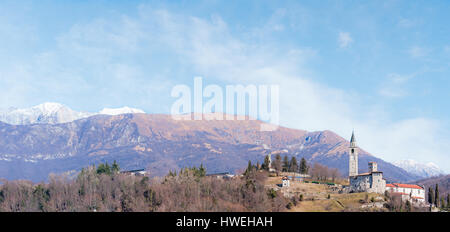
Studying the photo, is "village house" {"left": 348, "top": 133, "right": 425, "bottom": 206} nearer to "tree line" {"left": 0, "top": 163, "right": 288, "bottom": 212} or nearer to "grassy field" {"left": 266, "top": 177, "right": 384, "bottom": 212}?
"grassy field" {"left": 266, "top": 177, "right": 384, "bottom": 212}

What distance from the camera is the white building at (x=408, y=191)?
7766 centimetres

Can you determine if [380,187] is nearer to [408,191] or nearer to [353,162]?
[408,191]

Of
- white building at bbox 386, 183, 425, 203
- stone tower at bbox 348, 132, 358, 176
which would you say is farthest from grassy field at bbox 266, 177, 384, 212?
stone tower at bbox 348, 132, 358, 176

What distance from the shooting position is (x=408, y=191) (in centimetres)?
8075

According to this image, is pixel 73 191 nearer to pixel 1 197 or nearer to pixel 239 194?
pixel 1 197

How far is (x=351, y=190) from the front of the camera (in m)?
79.8

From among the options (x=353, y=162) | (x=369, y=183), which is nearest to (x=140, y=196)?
(x=369, y=183)

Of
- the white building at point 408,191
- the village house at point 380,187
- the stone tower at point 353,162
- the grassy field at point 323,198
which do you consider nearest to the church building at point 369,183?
the village house at point 380,187

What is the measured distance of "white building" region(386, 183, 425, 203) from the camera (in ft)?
255

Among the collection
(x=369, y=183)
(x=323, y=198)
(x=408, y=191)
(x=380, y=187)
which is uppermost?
(x=369, y=183)

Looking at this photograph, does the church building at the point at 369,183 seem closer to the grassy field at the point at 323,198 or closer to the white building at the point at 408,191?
the white building at the point at 408,191
